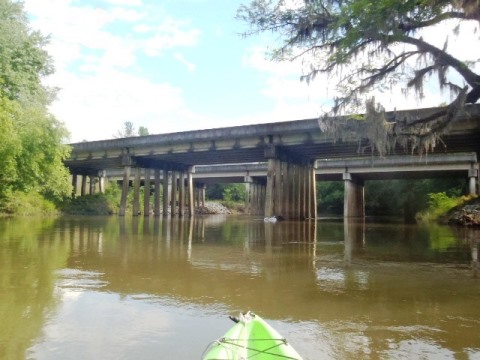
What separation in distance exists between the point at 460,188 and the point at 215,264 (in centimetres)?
4561

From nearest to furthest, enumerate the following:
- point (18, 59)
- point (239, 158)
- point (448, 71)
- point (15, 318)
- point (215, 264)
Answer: point (15, 318)
point (215, 264)
point (448, 71)
point (18, 59)
point (239, 158)

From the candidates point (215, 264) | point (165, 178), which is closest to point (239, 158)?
point (165, 178)

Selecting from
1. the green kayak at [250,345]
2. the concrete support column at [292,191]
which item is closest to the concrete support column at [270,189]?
the concrete support column at [292,191]

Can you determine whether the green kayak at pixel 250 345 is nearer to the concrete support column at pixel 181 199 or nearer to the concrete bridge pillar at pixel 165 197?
the concrete support column at pixel 181 199

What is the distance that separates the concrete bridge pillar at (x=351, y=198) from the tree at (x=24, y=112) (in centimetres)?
3047

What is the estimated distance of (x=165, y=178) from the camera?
42000 mm

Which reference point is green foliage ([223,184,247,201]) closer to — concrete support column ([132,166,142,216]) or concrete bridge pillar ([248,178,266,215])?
concrete bridge pillar ([248,178,266,215])

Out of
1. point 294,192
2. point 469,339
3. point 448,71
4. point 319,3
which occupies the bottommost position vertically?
point 469,339

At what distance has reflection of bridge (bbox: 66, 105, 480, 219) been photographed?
28641 mm

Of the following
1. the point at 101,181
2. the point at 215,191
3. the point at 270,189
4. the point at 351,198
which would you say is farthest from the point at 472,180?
the point at 215,191

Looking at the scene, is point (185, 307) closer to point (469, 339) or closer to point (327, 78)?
point (469, 339)

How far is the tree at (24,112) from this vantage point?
776 inches

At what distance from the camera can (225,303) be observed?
4.99 metres

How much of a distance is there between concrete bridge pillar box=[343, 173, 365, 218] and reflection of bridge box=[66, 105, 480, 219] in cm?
12
